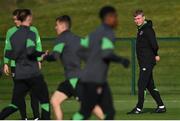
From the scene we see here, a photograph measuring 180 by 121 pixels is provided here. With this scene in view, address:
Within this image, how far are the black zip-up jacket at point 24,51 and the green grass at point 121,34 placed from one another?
2.42 metres

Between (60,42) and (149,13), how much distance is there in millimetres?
23544

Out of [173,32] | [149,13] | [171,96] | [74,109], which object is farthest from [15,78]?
[149,13]

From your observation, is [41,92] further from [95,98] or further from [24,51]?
[95,98]

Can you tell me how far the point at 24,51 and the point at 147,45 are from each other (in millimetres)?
3590

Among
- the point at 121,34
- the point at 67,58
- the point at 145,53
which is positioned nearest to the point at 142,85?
the point at 145,53

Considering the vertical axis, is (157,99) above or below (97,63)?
below

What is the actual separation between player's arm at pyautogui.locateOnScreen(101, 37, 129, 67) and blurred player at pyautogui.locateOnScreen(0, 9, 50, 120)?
2694 mm

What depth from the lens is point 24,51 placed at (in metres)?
12.0

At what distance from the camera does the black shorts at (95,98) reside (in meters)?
9.54

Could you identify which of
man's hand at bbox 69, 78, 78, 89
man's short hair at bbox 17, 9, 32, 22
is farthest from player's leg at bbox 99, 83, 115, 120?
man's short hair at bbox 17, 9, 32, 22

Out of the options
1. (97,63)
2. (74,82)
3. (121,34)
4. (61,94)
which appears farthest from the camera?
(121,34)

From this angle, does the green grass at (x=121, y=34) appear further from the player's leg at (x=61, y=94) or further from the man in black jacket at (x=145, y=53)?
the player's leg at (x=61, y=94)

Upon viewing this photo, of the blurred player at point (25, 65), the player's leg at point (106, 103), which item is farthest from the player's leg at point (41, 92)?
the player's leg at point (106, 103)

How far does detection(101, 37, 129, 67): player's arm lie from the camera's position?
925cm
